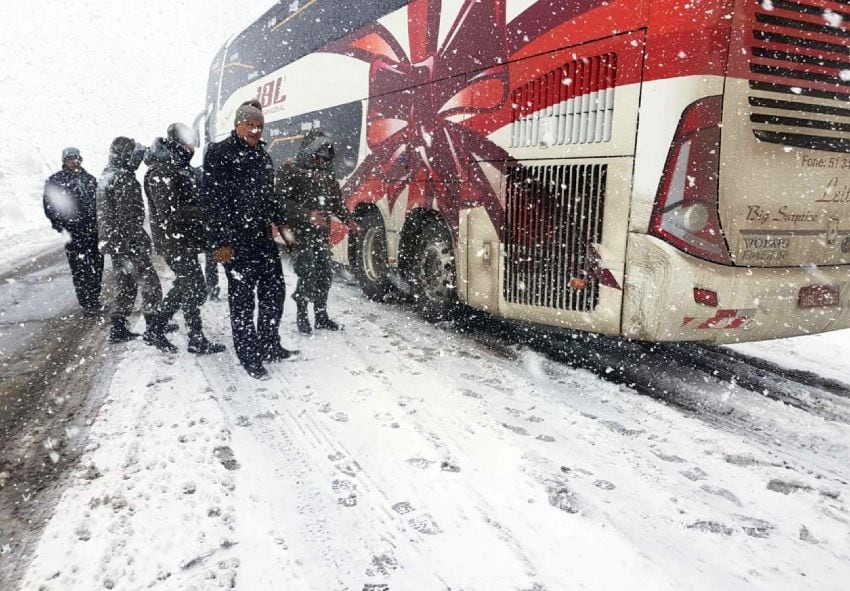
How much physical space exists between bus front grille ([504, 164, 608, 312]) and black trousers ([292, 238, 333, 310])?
5.92 feet

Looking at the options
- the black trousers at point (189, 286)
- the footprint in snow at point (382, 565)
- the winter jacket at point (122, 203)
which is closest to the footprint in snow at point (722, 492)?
the footprint in snow at point (382, 565)

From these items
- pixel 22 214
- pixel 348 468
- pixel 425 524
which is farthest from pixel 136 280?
pixel 22 214

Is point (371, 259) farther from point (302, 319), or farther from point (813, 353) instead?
point (813, 353)

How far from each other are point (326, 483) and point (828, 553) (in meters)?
2.07

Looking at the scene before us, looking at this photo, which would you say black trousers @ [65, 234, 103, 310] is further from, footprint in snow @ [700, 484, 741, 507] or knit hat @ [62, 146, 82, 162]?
footprint in snow @ [700, 484, 741, 507]

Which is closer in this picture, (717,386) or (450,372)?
(717,386)

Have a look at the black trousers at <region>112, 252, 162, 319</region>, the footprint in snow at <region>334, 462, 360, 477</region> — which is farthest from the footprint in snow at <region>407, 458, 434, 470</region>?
the black trousers at <region>112, 252, 162, 319</region>

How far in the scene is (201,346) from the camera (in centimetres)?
443

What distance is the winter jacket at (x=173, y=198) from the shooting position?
13.7 feet

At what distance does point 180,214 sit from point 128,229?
2.07 feet

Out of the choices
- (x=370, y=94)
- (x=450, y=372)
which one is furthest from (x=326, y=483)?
(x=370, y=94)

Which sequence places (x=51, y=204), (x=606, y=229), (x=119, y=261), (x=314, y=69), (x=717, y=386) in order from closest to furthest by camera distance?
(x=606, y=229)
(x=717, y=386)
(x=119, y=261)
(x=51, y=204)
(x=314, y=69)

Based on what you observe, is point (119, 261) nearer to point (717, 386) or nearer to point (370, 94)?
point (370, 94)

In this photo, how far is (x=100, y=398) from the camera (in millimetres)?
3535
